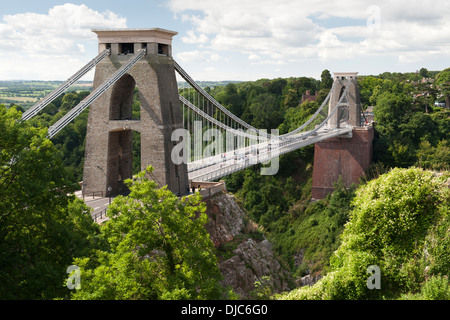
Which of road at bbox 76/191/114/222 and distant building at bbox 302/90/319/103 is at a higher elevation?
distant building at bbox 302/90/319/103

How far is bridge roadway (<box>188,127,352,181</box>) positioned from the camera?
24516mm

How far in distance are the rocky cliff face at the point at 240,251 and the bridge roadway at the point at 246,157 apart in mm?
2753

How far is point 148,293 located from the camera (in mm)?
10641

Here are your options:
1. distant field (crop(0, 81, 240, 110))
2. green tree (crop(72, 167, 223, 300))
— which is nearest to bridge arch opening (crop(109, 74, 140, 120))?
green tree (crop(72, 167, 223, 300))

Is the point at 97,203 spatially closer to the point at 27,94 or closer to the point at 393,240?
the point at 393,240

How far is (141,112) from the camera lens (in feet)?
66.0

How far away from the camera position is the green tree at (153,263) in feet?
33.7

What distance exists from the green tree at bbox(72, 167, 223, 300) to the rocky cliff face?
685cm

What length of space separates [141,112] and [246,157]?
1055 centimetres

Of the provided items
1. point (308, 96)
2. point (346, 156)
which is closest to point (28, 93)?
point (308, 96)

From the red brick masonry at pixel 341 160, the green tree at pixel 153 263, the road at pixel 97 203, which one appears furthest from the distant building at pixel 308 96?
the green tree at pixel 153 263

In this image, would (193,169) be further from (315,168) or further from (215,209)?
(315,168)

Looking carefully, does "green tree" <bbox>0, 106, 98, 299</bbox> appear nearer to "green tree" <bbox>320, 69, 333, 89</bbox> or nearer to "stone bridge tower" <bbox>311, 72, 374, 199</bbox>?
"stone bridge tower" <bbox>311, 72, 374, 199</bbox>
